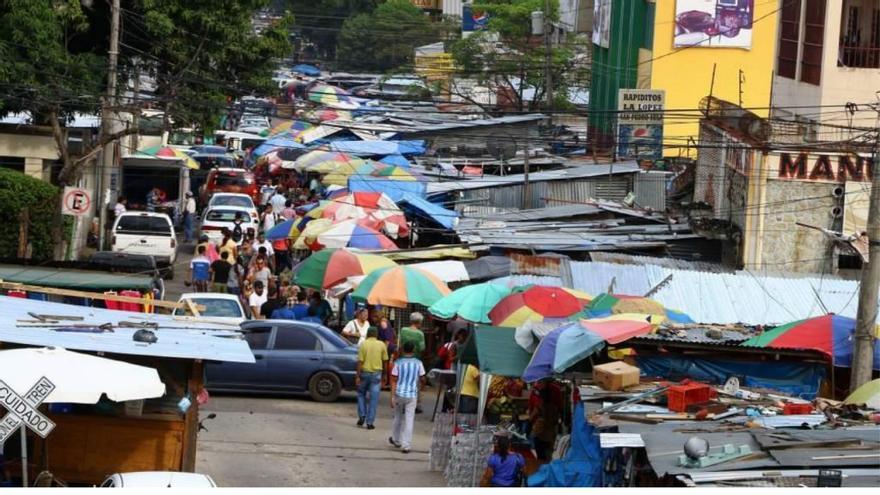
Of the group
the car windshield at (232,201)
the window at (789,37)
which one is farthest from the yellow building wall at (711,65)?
the car windshield at (232,201)

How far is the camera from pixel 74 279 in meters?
22.8

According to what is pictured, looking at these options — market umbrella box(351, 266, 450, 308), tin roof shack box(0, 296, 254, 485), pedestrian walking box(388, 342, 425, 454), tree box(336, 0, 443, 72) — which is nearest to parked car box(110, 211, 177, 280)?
market umbrella box(351, 266, 450, 308)

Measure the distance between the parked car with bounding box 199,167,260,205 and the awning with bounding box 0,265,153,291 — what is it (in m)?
22.9

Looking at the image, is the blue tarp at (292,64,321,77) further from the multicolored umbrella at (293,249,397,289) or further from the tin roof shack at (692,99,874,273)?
the multicolored umbrella at (293,249,397,289)

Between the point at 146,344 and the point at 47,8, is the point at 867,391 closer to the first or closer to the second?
the point at 146,344

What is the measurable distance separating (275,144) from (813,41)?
67.3 feet

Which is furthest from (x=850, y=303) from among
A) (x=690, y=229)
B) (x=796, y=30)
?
(x=796, y=30)

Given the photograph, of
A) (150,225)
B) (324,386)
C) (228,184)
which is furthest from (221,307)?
(228,184)

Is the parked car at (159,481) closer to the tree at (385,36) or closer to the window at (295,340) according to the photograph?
the window at (295,340)

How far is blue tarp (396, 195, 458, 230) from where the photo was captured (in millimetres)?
34078

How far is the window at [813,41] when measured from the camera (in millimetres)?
42594

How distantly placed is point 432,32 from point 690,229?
7764cm

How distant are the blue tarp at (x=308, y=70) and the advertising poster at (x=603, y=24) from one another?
4309cm

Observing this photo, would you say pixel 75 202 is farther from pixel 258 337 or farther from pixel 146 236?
pixel 258 337
